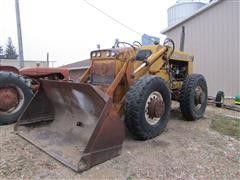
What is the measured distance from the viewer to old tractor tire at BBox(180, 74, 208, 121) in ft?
16.1

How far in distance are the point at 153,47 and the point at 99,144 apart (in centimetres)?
240

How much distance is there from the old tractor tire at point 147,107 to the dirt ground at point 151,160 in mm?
176

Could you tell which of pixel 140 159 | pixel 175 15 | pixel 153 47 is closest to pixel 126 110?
pixel 140 159

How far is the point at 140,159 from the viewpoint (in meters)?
3.13

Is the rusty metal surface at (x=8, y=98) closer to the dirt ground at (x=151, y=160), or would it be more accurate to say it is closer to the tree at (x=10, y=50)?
the dirt ground at (x=151, y=160)

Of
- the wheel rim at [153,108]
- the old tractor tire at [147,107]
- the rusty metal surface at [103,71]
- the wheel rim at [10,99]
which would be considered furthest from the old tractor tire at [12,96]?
the wheel rim at [153,108]

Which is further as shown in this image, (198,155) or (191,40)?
(191,40)

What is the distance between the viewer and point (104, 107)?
2.93 m

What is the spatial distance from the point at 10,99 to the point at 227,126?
4.10 metres

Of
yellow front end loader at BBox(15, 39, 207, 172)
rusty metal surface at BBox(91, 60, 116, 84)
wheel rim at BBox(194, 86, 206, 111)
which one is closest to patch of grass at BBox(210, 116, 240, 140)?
wheel rim at BBox(194, 86, 206, 111)

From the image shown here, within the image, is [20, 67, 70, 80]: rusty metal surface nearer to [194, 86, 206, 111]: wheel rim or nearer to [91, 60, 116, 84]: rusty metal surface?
[91, 60, 116, 84]: rusty metal surface

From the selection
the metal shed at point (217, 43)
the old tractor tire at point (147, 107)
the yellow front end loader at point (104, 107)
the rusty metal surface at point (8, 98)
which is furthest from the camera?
the metal shed at point (217, 43)

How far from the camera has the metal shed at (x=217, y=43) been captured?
28.0 ft

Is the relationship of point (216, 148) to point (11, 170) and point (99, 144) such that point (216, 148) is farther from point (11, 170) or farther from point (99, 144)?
point (11, 170)
